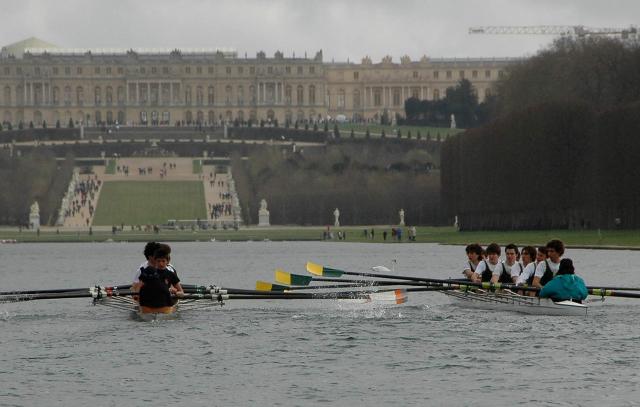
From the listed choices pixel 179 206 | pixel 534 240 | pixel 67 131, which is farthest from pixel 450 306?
pixel 67 131

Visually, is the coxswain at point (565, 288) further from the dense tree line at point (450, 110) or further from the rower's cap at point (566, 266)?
the dense tree line at point (450, 110)

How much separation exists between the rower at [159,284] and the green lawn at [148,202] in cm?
5939

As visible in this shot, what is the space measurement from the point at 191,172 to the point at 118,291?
83694 mm

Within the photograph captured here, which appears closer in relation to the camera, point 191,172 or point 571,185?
point 571,185

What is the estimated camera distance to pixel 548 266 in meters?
26.0

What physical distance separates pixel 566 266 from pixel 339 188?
62639mm

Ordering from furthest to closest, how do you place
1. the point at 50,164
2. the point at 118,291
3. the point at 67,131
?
the point at 67,131 < the point at 50,164 < the point at 118,291

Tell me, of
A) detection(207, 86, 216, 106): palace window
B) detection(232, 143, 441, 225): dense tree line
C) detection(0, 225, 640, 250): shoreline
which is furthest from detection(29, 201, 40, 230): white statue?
detection(207, 86, 216, 106): palace window

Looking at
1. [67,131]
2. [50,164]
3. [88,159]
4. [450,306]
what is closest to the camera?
[450,306]

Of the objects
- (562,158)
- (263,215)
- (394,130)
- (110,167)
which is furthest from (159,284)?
(394,130)

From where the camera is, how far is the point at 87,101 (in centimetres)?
16300

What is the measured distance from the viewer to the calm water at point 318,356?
67.2 ft

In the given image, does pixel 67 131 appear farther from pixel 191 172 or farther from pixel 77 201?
pixel 77 201

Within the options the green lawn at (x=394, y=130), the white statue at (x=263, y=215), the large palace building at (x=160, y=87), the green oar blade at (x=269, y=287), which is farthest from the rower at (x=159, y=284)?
the large palace building at (x=160, y=87)
